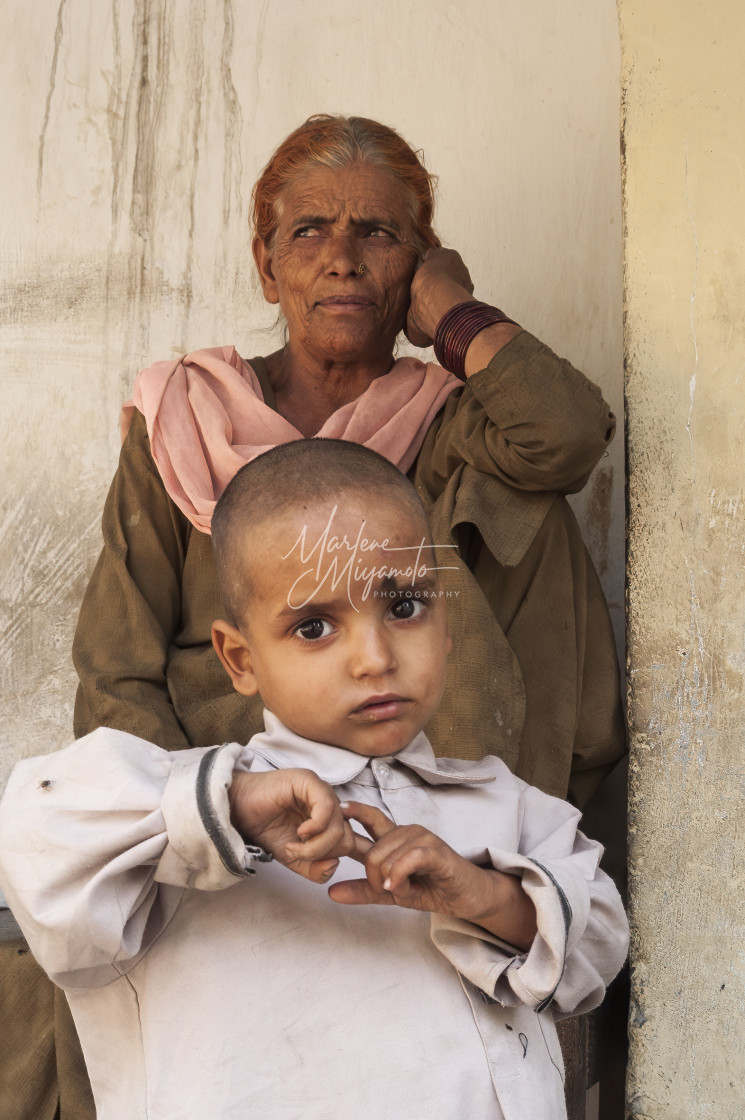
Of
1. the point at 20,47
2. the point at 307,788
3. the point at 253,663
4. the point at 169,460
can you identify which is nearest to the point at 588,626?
the point at 169,460

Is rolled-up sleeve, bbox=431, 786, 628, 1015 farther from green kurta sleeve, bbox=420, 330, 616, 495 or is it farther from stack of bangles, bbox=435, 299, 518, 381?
stack of bangles, bbox=435, 299, 518, 381

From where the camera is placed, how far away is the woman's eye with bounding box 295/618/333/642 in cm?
132

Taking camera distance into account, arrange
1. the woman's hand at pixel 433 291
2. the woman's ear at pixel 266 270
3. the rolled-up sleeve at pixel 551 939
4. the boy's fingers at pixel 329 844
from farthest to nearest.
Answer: the woman's ear at pixel 266 270 < the woman's hand at pixel 433 291 < the rolled-up sleeve at pixel 551 939 < the boy's fingers at pixel 329 844

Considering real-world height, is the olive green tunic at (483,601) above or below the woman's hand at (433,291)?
below

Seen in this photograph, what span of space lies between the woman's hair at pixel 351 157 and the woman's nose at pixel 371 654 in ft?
4.98

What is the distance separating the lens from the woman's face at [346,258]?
2521mm

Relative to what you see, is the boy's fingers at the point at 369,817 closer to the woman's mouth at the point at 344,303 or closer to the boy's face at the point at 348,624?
the boy's face at the point at 348,624

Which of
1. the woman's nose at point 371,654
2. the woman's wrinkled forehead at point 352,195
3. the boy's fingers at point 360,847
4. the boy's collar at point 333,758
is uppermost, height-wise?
the woman's wrinkled forehead at point 352,195

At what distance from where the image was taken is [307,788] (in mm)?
1168

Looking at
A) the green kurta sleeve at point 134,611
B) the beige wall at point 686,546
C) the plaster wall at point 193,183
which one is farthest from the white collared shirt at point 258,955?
the plaster wall at point 193,183

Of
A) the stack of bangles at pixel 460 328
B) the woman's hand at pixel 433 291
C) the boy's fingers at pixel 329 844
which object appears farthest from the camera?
the woman's hand at pixel 433 291

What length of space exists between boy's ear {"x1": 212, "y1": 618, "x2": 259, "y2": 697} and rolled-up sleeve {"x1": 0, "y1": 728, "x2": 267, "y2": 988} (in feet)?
0.52

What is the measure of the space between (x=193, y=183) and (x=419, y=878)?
2648 millimetres

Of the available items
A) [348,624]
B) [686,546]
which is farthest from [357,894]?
[686,546]
